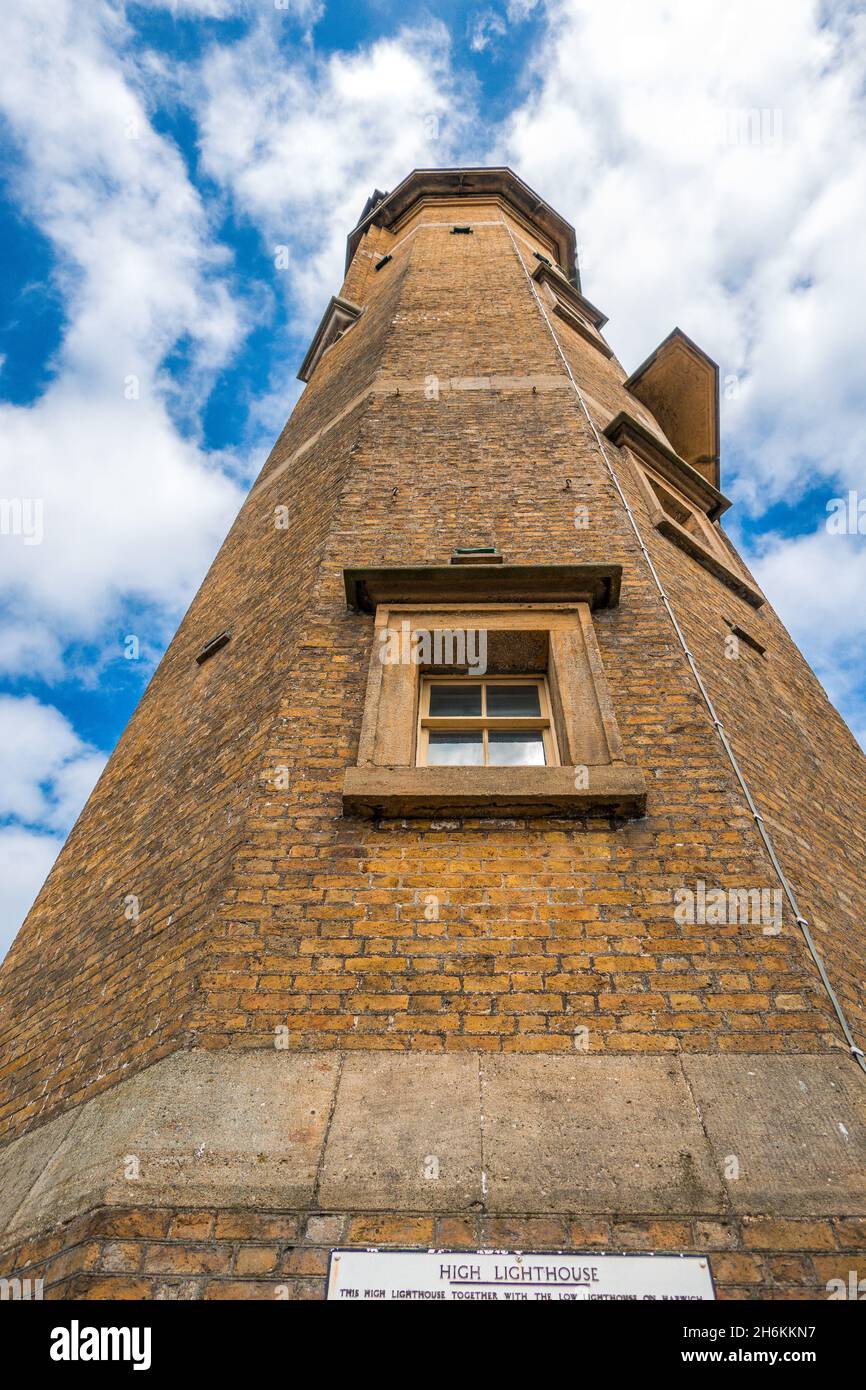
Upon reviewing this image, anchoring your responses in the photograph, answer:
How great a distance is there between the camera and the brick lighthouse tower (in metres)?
2.75

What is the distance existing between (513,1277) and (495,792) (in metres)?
1.96

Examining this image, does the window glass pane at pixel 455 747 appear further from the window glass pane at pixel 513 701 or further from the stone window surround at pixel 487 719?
the window glass pane at pixel 513 701

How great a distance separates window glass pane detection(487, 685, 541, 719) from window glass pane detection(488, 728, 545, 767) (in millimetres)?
109

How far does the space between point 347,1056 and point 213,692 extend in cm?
321

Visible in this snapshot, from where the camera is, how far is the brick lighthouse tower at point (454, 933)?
275cm

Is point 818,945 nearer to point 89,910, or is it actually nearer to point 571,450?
point 89,910

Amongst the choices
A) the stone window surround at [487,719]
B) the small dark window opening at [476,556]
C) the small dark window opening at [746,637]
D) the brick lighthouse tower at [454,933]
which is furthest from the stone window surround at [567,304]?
the stone window surround at [487,719]

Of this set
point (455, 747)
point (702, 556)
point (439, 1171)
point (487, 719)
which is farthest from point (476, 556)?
point (439, 1171)

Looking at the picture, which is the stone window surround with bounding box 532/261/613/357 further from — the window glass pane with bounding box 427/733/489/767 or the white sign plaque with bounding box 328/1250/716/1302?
the white sign plaque with bounding box 328/1250/716/1302

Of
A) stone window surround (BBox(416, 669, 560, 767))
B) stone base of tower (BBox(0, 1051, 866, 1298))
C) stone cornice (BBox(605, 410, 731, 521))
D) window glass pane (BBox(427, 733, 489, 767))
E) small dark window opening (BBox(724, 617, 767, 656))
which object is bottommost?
stone base of tower (BBox(0, 1051, 866, 1298))

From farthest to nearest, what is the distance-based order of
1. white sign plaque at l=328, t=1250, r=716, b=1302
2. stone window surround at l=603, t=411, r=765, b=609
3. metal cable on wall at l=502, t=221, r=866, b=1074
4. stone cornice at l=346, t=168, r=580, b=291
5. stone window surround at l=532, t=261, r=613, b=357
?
stone cornice at l=346, t=168, r=580, b=291
stone window surround at l=532, t=261, r=613, b=357
stone window surround at l=603, t=411, r=765, b=609
metal cable on wall at l=502, t=221, r=866, b=1074
white sign plaque at l=328, t=1250, r=716, b=1302

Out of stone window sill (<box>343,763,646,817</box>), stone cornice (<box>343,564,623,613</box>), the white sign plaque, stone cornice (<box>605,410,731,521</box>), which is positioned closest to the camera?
the white sign plaque

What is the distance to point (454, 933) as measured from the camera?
3596mm

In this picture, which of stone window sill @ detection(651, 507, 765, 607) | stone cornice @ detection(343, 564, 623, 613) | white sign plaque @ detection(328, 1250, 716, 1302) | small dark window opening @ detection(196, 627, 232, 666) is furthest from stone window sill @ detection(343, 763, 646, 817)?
stone window sill @ detection(651, 507, 765, 607)
